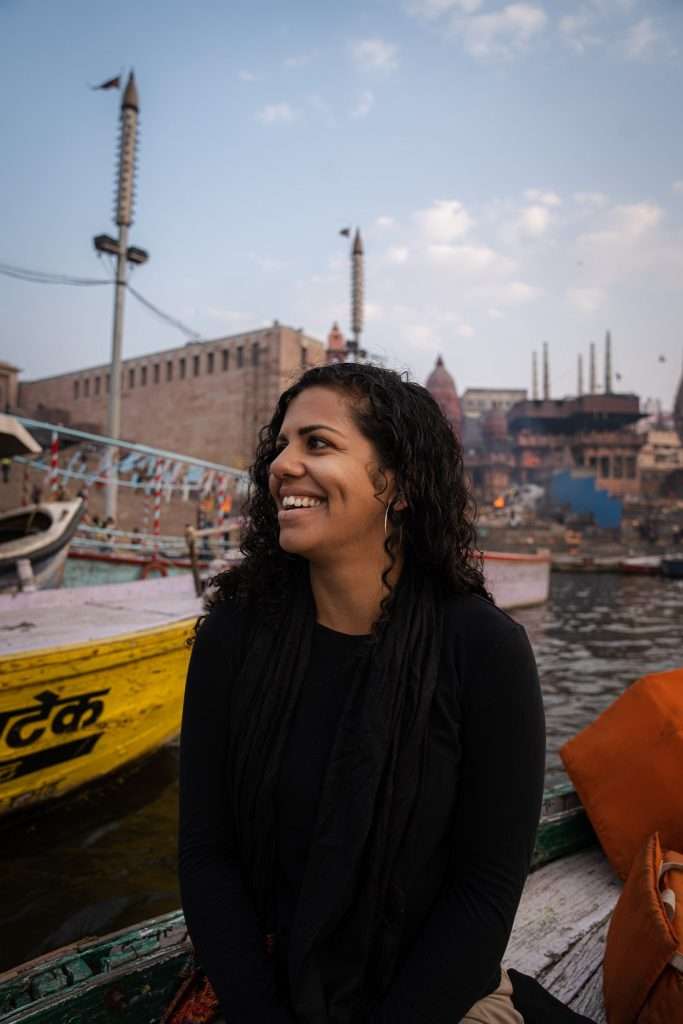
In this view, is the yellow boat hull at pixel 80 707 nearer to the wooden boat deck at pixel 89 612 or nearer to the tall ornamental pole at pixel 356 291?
the wooden boat deck at pixel 89 612

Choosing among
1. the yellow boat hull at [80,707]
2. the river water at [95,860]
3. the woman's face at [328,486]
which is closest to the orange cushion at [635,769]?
the woman's face at [328,486]

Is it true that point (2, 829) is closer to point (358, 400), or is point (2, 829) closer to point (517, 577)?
point (358, 400)

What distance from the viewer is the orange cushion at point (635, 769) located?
222 cm

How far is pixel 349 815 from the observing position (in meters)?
1.43

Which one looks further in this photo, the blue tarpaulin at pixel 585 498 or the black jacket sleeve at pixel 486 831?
the blue tarpaulin at pixel 585 498

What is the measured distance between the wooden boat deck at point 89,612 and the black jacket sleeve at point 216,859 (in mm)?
3493

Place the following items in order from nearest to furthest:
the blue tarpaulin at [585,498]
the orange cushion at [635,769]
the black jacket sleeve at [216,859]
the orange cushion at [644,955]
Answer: the black jacket sleeve at [216,859] → the orange cushion at [644,955] → the orange cushion at [635,769] → the blue tarpaulin at [585,498]

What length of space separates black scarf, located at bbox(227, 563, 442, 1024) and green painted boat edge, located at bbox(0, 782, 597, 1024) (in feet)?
1.78

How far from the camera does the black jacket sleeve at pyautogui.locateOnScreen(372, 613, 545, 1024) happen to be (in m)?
1.41

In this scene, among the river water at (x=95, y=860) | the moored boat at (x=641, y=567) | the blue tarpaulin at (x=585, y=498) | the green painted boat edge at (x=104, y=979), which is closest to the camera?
the green painted boat edge at (x=104, y=979)

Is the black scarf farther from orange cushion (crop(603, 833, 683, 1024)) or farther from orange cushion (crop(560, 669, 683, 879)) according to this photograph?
orange cushion (crop(560, 669, 683, 879))

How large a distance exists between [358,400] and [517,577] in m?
22.6

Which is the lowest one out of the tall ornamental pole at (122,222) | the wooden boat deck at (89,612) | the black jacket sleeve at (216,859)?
the wooden boat deck at (89,612)

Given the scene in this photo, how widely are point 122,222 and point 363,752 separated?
69.5 feet
